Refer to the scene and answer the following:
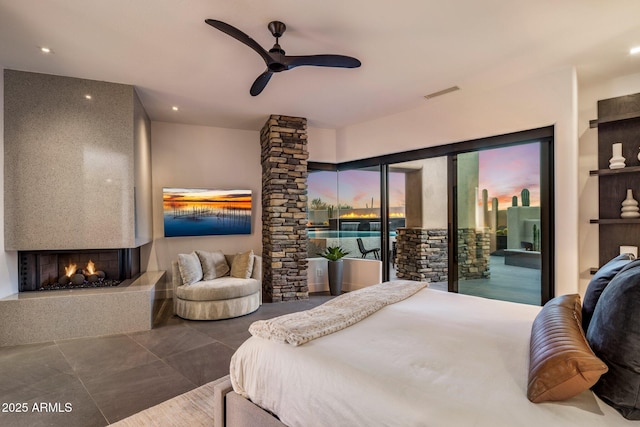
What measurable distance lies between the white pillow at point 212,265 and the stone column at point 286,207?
0.70 metres

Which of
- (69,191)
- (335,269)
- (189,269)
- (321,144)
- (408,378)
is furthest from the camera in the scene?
(321,144)

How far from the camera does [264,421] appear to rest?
1420 millimetres

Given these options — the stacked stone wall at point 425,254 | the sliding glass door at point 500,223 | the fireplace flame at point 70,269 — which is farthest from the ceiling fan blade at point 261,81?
the stacked stone wall at point 425,254

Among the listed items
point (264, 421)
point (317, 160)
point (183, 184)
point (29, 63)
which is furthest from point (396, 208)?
point (29, 63)

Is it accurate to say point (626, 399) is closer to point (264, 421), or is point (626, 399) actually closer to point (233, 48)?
point (264, 421)

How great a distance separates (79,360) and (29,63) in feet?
9.56

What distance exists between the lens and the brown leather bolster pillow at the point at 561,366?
0.99 metres

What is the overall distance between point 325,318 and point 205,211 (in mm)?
3907

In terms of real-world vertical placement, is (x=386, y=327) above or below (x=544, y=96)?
below

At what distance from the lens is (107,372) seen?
2.60m

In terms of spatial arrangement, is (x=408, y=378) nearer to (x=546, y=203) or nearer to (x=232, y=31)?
(x=232, y=31)

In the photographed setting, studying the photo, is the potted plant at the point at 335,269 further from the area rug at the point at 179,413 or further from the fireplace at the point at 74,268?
the area rug at the point at 179,413

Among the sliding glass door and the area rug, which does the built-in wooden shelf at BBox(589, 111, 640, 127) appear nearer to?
the sliding glass door

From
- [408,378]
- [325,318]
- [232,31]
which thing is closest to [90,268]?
[232,31]
